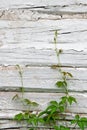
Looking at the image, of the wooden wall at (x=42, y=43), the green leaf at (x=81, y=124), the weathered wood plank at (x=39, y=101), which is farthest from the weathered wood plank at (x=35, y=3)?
the green leaf at (x=81, y=124)

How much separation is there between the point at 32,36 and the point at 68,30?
0.18 m

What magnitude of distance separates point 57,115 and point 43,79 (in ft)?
0.65

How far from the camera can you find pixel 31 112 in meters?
1.78

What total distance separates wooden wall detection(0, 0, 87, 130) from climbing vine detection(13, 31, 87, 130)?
25 mm

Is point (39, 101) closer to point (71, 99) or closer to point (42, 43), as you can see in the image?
point (71, 99)

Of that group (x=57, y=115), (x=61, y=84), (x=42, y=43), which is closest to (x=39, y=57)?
(x=42, y=43)

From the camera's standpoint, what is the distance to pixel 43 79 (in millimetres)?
1753

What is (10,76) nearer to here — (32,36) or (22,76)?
(22,76)

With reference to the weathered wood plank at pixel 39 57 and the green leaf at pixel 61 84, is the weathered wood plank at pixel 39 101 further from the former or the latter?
the weathered wood plank at pixel 39 57

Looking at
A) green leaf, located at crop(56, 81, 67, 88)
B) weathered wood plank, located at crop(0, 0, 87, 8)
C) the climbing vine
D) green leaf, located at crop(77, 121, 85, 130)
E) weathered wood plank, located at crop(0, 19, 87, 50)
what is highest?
weathered wood plank, located at crop(0, 0, 87, 8)

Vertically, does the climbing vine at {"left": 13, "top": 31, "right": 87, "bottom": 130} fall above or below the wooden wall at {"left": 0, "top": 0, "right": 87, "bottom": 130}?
below

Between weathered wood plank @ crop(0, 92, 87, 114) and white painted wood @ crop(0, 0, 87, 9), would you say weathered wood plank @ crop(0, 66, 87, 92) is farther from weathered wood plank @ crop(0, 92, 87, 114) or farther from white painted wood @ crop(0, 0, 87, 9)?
white painted wood @ crop(0, 0, 87, 9)

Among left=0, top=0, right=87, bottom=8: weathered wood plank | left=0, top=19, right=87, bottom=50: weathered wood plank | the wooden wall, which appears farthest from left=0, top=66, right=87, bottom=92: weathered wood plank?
left=0, top=0, right=87, bottom=8: weathered wood plank

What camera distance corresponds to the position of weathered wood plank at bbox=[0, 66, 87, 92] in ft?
5.73
